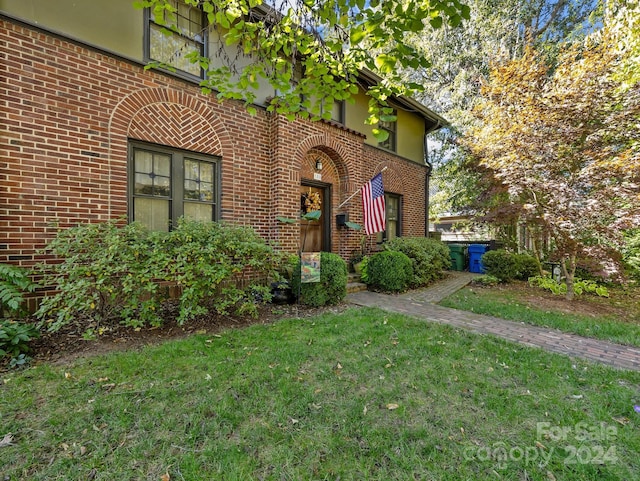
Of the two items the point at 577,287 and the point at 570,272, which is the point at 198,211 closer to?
the point at 570,272

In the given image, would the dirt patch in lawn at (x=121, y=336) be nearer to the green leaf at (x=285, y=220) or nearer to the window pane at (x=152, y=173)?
the green leaf at (x=285, y=220)

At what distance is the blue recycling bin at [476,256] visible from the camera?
10770 millimetres

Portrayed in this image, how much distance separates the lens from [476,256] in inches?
428

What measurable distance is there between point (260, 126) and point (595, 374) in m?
6.41

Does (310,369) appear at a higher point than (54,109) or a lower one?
lower

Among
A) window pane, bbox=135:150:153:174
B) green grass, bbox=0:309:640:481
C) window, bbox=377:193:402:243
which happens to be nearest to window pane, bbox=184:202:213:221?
window pane, bbox=135:150:153:174

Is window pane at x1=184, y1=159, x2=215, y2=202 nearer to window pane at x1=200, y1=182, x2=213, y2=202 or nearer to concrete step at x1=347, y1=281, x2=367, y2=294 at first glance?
window pane at x1=200, y1=182, x2=213, y2=202

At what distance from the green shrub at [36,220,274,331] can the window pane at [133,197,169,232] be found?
68 centimetres

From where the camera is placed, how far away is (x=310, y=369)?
9.27 feet

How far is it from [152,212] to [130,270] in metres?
1.68

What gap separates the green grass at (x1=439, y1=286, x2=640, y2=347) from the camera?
403 centimetres

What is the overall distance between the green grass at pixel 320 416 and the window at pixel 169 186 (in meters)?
2.54

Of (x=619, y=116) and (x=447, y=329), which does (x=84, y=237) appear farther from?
(x=619, y=116)

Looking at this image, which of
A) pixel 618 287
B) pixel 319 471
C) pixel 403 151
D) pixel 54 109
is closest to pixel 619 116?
pixel 618 287
